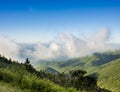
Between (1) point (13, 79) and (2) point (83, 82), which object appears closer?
(1) point (13, 79)

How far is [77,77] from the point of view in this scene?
207 feet

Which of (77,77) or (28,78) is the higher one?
(77,77)

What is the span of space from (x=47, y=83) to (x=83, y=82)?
123 ft

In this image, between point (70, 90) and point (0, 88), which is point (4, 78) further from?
point (70, 90)

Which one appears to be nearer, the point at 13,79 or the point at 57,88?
the point at 57,88

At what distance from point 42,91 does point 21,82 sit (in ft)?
7.52

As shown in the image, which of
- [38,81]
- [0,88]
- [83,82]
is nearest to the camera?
[0,88]

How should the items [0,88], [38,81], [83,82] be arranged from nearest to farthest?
[0,88]
[38,81]
[83,82]

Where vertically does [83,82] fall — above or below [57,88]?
above

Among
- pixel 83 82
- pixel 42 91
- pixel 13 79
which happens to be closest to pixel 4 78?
pixel 13 79

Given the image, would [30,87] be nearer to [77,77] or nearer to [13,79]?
[13,79]

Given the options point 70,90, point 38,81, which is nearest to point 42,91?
point 38,81

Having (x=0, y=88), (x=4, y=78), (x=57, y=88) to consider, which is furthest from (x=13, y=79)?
(x=57, y=88)

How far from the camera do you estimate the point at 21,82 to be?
2347cm
